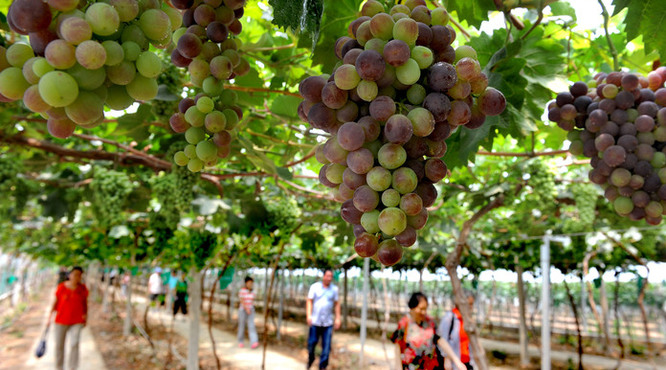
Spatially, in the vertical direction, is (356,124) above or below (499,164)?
below

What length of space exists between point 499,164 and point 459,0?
3.18m

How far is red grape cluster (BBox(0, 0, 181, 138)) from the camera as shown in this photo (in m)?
0.60

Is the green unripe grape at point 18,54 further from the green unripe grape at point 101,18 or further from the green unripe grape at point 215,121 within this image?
the green unripe grape at point 215,121

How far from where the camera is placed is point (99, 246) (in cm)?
934

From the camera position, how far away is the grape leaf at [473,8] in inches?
56.8

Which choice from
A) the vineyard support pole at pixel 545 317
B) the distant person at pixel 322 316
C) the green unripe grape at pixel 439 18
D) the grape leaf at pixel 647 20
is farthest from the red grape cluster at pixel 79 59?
the distant person at pixel 322 316

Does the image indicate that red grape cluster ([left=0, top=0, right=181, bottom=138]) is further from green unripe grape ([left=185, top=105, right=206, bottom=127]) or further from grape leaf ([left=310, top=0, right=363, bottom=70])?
grape leaf ([left=310, top=0, right=363, bottom=70])

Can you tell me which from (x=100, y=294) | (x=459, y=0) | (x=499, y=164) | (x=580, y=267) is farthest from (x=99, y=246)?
(x=100, y=294)

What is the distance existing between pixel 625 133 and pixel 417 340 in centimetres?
300

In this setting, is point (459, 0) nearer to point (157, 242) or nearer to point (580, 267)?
point (157, 242)

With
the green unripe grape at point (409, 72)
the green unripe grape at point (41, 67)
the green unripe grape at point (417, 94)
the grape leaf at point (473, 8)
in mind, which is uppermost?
the grape leaf at point (473, 8)

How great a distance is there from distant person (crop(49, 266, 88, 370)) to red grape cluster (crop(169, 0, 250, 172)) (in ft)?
22.9

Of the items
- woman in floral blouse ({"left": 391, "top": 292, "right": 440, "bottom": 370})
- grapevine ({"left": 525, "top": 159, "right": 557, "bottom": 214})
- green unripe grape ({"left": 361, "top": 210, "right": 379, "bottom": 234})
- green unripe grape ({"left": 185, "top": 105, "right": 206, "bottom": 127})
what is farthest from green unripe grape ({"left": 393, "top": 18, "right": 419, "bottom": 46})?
woman in floral blouse ({"left": 391, "top": 292, "right": 440, "bottom": 370})

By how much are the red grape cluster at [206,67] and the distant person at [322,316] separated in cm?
680
